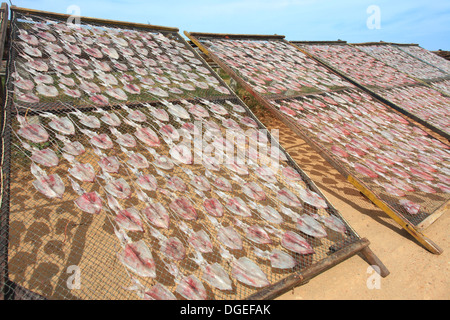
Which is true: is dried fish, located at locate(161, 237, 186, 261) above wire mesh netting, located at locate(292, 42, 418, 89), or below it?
below

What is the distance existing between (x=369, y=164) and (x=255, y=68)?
8.15 feet

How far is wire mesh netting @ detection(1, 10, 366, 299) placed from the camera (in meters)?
1.90

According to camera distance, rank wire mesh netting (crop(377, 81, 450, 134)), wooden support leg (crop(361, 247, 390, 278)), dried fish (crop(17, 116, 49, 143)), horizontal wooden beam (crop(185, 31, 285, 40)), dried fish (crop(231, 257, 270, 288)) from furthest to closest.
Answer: wire mesh netting (crop(377, 81, 450, 134)) → horizontal wooden beam (crop(185, 31, 285, 40)) → wooden support leg (crop(361, 247, 390, 278)) → dried fish (crop(17, 116, 49, 143)) → dried fish (crop(231, 257, 270, 288))

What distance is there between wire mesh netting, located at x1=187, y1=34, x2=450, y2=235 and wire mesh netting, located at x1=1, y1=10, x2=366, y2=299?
0.71m

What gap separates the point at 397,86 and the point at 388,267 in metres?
4.89

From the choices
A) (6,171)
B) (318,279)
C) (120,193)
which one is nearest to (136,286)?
(120,193)

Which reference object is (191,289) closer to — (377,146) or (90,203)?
(90,203)

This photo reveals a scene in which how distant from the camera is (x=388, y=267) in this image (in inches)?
107

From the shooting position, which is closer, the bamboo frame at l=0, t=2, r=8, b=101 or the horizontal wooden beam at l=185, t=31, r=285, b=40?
the bamboo frame at l=0, t=2, r=8, b=101

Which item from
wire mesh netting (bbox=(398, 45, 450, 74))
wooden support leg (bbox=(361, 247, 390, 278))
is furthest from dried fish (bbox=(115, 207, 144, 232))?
wire mesh netting (bbox=(398, 45, 450, 74))

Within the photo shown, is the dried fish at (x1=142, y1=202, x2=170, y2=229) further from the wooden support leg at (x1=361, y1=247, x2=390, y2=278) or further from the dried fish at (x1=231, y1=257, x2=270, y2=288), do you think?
the wooden support leg at (x1=361, y1=247, x2=390, y2=278)

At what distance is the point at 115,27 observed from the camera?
402 cm

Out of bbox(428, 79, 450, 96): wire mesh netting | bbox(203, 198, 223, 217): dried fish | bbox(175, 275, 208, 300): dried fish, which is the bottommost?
bbox(175, 275, 208, 300): dried fish

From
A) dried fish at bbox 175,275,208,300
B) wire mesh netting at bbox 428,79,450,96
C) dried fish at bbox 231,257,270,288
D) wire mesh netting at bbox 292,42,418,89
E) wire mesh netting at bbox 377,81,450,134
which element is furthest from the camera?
wire mesh netting at bbox 428,79,450,96
